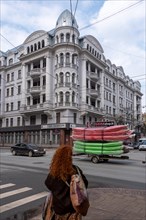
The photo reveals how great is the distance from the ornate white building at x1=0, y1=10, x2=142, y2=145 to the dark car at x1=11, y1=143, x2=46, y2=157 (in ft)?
49.3

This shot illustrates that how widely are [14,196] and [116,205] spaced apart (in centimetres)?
338

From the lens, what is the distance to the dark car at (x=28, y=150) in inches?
1171

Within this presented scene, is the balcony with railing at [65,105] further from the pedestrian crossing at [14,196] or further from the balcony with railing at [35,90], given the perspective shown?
the pedestrian crossing at [14,196]

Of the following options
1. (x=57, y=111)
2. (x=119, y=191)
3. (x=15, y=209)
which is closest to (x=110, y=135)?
(x=119, y=191)

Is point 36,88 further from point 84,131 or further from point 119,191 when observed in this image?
point 119,191

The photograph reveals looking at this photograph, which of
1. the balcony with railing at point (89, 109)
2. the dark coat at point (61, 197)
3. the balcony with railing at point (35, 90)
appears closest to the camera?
the dark coat at point (61, 197)

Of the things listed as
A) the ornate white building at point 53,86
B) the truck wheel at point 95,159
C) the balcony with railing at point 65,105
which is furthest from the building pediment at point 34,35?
the truck wheel at point 95,159

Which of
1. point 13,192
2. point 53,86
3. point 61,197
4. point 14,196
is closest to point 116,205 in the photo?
point 14,196

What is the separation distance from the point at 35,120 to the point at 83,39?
15697 mm

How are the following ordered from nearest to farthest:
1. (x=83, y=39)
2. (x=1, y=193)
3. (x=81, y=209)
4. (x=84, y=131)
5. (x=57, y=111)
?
(x=81, y=209) → (x=1, y=193) → (x=84, y=131) → (x=57, y=111) → (x=83, y=39)

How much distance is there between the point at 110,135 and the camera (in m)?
22.2

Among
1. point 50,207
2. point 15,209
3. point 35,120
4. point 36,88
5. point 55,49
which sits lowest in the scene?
point 15,209

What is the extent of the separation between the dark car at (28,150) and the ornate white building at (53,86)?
1503 cm

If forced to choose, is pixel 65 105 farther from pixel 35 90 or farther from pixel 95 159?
pixel 95 159
